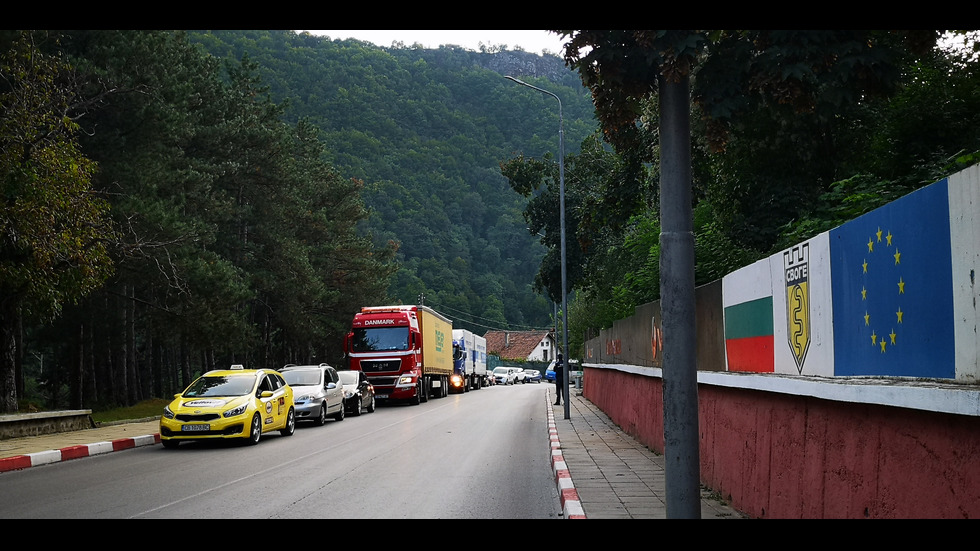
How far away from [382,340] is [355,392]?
22.2 ft

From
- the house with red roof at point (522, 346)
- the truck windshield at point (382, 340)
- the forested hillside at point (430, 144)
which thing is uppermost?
the forested hillside at point (430, 144)

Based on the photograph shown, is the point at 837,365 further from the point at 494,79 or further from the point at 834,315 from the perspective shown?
the point at 494,79

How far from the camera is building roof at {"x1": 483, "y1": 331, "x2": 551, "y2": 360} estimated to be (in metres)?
124

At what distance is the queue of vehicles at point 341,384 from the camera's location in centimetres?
1792

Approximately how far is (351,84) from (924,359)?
81.4 m

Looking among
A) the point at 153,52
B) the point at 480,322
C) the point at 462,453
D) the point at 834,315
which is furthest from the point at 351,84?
the point at 834,315

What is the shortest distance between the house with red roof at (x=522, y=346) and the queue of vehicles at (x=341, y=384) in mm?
62695

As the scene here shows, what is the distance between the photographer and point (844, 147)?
16484 mm

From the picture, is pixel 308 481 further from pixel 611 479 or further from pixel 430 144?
pixel 430 144

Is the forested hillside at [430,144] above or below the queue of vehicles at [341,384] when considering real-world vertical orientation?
above

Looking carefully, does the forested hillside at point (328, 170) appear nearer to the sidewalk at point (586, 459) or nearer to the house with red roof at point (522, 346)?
the sidewalk at point (586, 459)

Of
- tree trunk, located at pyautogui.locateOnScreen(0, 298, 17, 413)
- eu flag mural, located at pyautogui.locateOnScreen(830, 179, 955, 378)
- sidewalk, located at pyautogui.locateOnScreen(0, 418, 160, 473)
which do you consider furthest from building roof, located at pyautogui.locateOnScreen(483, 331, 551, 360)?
eu flag mural, located at pyautogui.locateOnScreen(830, 179, 955, 378)

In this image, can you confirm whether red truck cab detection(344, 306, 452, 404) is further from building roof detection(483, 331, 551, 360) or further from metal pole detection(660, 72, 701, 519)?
building roof detection(483, 331, 551, 360)

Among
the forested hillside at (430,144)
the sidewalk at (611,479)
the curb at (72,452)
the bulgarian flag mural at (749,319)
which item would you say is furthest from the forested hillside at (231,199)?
the bulgarian flag mural at (749,319)
